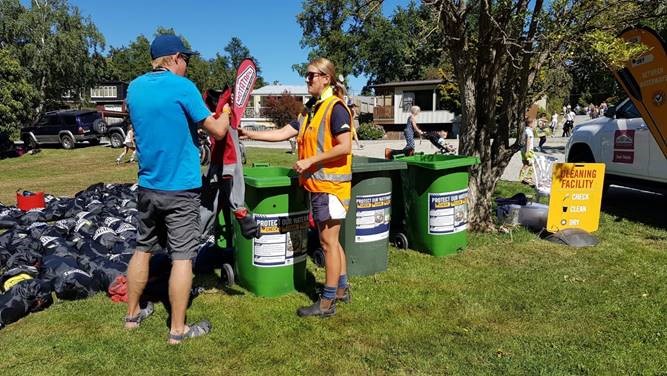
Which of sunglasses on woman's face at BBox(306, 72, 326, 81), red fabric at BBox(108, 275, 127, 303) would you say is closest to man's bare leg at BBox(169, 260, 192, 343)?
red fabric at BBox(108, 275, 127, 303)

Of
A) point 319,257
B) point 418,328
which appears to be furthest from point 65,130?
point 418,328

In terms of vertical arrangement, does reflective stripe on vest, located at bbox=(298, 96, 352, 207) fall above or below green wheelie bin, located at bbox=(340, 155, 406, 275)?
above

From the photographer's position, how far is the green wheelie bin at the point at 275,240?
413 cm

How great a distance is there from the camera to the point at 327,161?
3668mm

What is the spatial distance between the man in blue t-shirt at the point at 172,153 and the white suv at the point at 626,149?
6503 millimetres

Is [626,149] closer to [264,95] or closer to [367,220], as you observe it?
[367,220]

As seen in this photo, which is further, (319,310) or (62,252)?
(62,252)

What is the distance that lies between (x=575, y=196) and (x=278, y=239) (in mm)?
3933

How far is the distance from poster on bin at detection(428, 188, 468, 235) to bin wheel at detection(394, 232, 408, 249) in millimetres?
368

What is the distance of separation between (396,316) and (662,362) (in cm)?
172

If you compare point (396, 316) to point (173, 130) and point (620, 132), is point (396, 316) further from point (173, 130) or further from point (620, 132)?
point (620, 132)

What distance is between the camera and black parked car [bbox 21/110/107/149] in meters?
24.7

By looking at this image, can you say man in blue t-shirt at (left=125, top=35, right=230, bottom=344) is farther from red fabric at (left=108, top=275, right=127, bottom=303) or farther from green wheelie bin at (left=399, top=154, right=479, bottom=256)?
green wheelie bin at (left=399, top=154, right=479, bottom=256)

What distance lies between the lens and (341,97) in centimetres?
385
